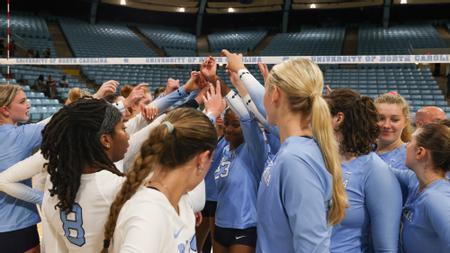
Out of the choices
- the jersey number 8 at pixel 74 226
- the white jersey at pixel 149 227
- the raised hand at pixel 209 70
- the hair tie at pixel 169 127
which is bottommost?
the jersey number 8 at pixel 74 226

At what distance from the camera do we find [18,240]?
223 cm

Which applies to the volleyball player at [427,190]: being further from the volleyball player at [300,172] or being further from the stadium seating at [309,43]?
the stadium seating at [309,43]

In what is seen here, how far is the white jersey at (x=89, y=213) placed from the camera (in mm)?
1420

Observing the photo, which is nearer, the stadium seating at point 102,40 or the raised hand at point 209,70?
the raised hand at point 209,70

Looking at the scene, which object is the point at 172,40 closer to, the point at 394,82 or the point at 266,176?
the point at 394,82

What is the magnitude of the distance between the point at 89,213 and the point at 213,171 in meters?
1.61

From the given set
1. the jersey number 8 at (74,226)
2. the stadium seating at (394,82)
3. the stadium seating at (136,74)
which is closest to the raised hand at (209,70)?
the jersey number 8 at (74,226)

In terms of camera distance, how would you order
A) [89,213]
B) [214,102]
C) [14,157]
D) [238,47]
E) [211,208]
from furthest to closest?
[238,47]
[211,208]
[14,157]
[214,102]
[89,213]

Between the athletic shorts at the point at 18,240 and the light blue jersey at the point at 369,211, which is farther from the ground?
the light blue jersey at the point at 369,211

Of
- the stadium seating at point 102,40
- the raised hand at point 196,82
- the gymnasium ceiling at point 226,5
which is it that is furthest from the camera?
the gymnasium ceiling at point 226,5

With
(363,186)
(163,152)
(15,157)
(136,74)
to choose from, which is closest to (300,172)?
(163,152)

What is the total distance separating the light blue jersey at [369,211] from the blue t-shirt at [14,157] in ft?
5.46

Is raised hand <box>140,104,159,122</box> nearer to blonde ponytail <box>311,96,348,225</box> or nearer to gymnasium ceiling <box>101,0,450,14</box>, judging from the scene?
blonde ponytail <box>311,96,348,225</box>

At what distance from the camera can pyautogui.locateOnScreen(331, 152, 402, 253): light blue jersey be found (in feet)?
5.25
